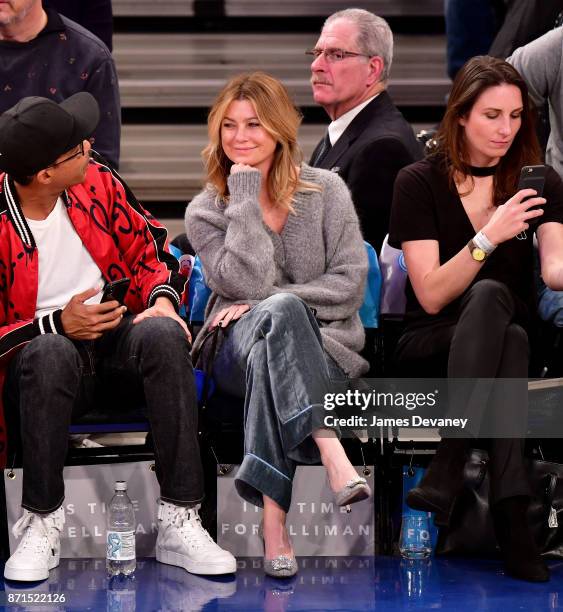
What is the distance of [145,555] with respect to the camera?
326cm

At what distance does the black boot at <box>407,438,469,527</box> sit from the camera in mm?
3025

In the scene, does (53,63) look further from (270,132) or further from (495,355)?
(495,355)

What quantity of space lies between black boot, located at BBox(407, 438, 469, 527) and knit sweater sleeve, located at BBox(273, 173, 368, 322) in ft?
1.67

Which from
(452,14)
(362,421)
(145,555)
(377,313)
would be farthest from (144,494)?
(452,14)

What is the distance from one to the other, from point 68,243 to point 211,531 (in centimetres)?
88

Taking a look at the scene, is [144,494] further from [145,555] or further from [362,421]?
[362,421]

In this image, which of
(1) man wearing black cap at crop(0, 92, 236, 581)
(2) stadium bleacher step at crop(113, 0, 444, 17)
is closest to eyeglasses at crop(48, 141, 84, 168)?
(1) man wearing black cap at crop(0, 92, 236, 581)

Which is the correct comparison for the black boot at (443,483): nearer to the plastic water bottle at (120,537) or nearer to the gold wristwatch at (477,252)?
the gold wristwatch at (477,252)

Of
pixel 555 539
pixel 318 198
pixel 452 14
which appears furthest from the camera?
pixel 452 14

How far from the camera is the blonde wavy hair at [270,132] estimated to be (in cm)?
345

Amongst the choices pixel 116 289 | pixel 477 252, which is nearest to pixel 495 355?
pixel 477 252

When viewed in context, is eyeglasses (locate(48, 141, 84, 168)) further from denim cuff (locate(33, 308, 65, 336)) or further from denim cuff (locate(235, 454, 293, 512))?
denim cuff (locate(235, 454, 293, 512))

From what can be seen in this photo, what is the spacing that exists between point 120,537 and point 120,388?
40 centimetres

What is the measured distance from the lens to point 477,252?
3.22 m
